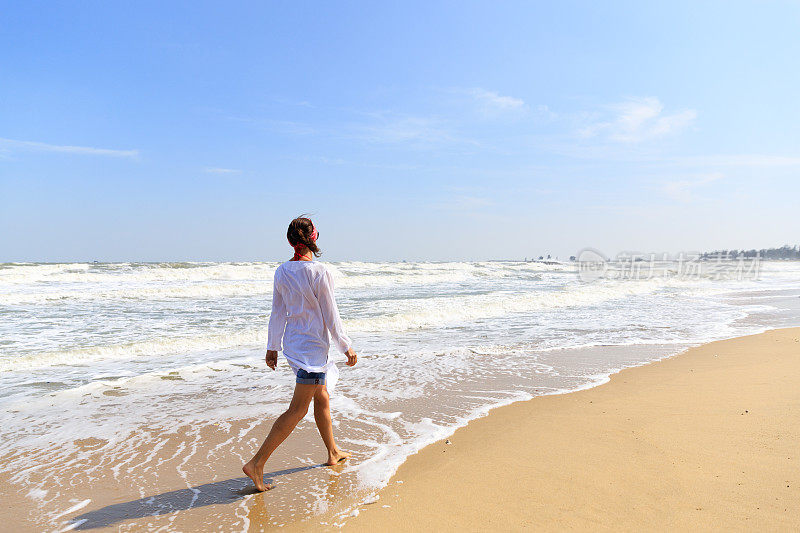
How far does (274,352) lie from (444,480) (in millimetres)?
1390

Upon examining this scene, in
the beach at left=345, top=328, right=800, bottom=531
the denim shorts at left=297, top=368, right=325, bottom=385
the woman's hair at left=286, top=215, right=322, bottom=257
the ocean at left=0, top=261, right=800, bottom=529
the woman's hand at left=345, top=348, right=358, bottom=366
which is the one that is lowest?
the ocean at left=0, top=261, right=800, bottom=529

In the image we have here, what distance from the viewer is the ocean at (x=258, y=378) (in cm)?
372

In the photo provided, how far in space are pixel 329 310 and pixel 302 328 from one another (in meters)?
0.21

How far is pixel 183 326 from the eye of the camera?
37.6ft

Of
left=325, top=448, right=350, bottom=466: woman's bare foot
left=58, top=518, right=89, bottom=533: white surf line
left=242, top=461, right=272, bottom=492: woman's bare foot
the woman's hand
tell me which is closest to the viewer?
left=58, top=518, right=89, bottom=533: white surf line

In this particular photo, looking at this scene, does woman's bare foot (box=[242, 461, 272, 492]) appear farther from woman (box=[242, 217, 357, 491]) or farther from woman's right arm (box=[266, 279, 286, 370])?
woman's right arm (box=[266, 279, 286, 370])

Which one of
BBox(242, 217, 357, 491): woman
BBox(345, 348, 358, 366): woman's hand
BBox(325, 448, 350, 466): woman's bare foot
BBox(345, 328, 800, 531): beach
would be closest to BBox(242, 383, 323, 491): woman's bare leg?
BBox(242, 217, 357, 491): woman

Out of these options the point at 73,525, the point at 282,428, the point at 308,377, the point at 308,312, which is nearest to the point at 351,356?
the point at 308,377

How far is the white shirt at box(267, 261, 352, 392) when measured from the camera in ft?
10.8

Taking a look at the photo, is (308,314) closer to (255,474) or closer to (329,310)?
(329,310)

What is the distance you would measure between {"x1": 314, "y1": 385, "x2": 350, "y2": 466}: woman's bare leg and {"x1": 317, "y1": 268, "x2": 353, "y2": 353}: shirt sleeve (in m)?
0.34

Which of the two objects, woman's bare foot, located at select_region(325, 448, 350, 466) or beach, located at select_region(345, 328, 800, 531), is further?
woman's bare foot, located at select_region(325, 448, 350, 466)

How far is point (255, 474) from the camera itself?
10.6ft

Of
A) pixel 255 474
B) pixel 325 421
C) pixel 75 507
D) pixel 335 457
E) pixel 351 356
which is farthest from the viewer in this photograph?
pixel 335 457
